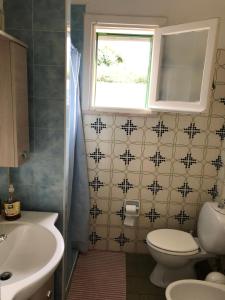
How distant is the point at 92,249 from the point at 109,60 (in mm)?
1806

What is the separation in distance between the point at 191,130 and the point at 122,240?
1226mm

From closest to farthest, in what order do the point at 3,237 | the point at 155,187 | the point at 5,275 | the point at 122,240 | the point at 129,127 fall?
the point at 5,275, the point at 3,237, the point at 129,127, the point at 155,187, the point at 122,240

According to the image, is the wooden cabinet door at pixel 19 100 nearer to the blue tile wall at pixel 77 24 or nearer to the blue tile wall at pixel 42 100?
the blue tile wall at pixel 42 100

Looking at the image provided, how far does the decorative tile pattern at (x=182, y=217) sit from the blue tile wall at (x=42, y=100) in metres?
1.21

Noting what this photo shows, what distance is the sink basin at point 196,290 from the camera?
1.65 meters

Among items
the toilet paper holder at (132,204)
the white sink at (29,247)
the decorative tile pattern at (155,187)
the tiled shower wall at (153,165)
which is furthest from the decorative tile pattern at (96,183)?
the white sink at (29,247)

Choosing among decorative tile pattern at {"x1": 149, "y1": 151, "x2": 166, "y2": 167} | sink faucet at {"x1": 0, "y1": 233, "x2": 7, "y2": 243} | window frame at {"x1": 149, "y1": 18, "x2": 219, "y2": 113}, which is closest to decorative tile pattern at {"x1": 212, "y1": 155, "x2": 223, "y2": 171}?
decorative tile pattern at {"x1": 149, "y1": 151, "x2": 166, "y2": 167}

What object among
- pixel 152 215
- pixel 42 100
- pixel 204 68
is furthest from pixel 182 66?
pixel 152 215

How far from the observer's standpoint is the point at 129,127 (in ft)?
7.46

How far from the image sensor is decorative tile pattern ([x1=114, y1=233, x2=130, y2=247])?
98.9 inches

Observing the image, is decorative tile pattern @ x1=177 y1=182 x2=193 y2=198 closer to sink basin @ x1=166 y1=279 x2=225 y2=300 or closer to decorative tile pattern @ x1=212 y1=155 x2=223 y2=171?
decorative tile pattern @ x1=212 y1=155 x2=223 y2=171

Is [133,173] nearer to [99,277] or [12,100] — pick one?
[99,277]

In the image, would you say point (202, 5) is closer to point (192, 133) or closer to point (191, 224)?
point (192, 133)

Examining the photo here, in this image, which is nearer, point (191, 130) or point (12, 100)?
point (12, 100)
